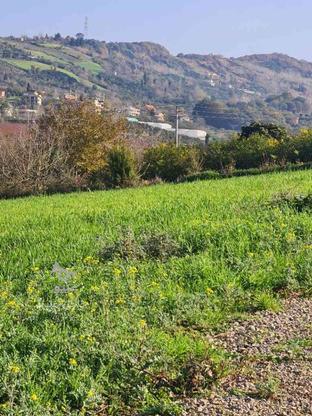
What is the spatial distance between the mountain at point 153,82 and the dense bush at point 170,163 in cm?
3516

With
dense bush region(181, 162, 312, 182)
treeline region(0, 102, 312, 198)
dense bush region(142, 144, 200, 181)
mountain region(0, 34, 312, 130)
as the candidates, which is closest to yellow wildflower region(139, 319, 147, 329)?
dense bush region(181, 162, 312, 182)

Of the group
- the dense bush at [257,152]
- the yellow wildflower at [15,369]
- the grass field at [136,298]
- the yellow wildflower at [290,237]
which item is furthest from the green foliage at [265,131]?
the yellow wildflower at [15,369]

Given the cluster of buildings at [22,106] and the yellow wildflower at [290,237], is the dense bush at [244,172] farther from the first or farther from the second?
the cluster of buildings at [22,106]

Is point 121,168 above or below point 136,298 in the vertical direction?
above

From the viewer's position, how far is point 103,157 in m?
28.1

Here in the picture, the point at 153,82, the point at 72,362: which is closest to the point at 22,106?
the point at 72,362

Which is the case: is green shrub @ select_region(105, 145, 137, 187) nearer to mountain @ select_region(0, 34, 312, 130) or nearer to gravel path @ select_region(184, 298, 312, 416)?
gravel path @ select_region(184, 298, 312, 416)

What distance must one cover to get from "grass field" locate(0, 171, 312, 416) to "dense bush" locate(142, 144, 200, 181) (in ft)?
50.9

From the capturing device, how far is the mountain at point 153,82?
289 feet

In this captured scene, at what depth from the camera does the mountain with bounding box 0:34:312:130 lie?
8794cm

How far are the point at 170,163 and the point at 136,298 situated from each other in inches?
830

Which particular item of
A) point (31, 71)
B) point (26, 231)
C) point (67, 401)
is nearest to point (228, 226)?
point (26, 231)

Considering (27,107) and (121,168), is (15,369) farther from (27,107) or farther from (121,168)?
(27,107)

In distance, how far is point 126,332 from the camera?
176 inches
